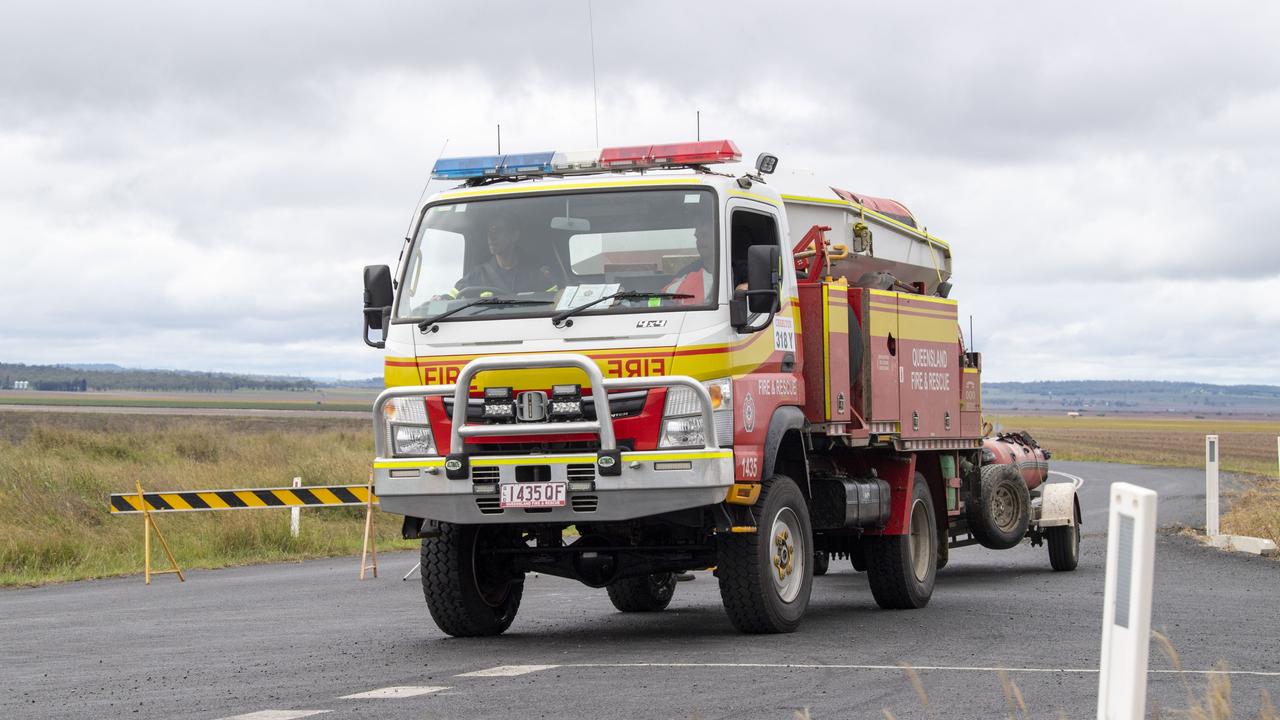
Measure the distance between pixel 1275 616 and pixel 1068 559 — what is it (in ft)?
17.6

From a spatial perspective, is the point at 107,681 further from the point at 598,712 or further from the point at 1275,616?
the point at 1275,616

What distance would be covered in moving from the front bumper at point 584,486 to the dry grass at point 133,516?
27.2 ft

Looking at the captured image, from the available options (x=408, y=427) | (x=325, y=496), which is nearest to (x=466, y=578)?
(x=408, y=427)

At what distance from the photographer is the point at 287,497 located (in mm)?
17672

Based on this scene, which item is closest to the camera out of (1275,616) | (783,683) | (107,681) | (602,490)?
(783,683)

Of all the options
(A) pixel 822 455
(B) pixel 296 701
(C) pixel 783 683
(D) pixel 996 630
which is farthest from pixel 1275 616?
(B) pixel 296 701

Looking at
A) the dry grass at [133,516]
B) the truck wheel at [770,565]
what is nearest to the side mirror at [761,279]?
the truck wheel at [770,565]

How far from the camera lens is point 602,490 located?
9.92 m

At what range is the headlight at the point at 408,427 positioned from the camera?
409 inches

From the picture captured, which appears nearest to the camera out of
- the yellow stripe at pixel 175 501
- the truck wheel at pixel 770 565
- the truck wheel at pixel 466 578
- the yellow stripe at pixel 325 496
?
the truck wheel at pixel 770 565

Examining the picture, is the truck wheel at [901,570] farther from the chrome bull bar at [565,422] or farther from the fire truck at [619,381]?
the chrome bull bar at [565,422]

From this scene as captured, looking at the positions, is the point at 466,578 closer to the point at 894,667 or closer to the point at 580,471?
the point at 580,471

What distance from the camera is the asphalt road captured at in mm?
7883

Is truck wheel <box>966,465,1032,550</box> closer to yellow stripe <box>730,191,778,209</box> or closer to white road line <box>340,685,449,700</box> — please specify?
yellow stripe <box>730,191,778,209</box>
